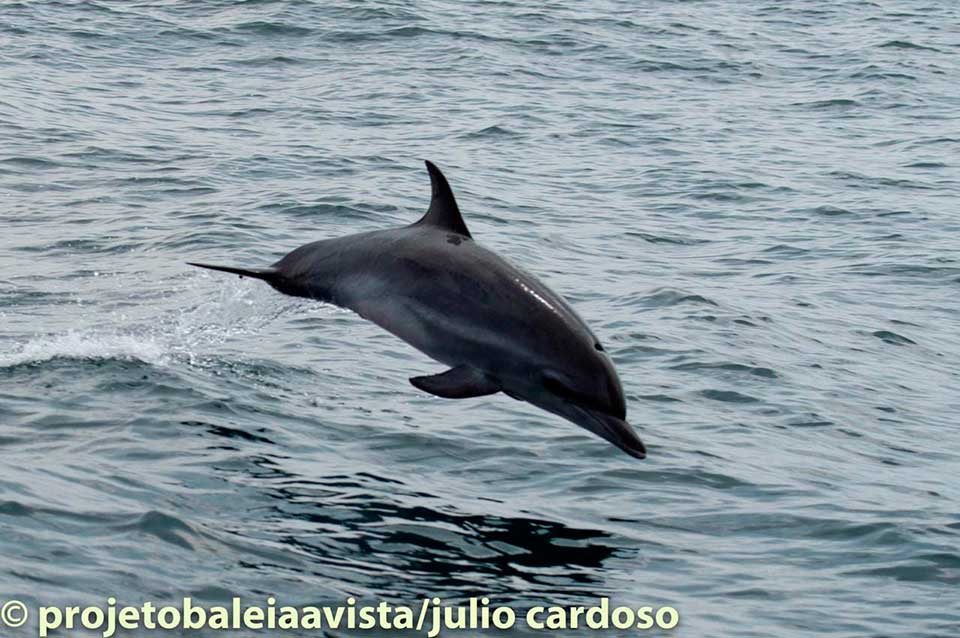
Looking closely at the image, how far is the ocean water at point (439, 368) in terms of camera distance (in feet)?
28.9

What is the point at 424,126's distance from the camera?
914 inches

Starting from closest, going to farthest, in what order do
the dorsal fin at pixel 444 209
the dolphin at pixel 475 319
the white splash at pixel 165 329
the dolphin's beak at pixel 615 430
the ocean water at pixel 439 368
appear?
the dolphin's beak at pixel 615 430 < the dolphin at pixel 475 319 < the ocean water at pixel 439 368 < the dorsal fin at pixel 444 209 < the white splash at pixel 165 329

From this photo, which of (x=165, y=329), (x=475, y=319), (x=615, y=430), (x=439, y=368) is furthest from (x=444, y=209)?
(x=165, y=329)

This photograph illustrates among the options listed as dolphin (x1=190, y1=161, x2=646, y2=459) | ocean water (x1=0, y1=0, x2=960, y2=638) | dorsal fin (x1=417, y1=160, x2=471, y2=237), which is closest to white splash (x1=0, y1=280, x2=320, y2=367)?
ocean water (x1=0, y1=0, x2=960, y2=638)

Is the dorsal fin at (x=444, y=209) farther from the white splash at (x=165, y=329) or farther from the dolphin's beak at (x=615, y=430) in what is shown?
the white splash at (x=165, y=329)

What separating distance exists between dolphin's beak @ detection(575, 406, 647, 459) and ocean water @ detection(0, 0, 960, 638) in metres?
0.79

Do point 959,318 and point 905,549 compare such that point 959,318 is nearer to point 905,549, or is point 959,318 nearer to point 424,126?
point 905,549

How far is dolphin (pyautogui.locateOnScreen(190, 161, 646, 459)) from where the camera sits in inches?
332

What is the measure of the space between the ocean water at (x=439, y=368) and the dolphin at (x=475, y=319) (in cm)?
94

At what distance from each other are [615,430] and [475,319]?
3.24ft

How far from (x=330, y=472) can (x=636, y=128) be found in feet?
48.6

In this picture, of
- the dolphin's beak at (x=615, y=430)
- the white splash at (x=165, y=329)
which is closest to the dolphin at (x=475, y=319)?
the dolphin's beak at (x=615, y=430)

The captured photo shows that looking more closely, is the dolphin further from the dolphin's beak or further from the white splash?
the white splash

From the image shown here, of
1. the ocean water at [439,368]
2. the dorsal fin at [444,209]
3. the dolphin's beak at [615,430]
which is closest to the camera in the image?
the dolphin's beak at [615,430]
